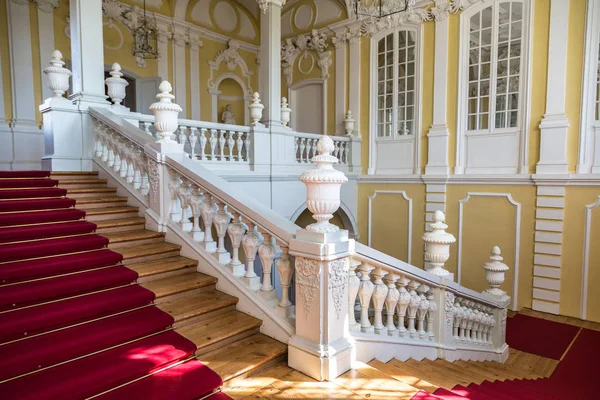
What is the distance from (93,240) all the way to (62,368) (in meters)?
1.47

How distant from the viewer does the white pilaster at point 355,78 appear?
32.0 feet

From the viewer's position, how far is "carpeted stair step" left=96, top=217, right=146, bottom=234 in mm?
3817

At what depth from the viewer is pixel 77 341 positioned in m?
2.41

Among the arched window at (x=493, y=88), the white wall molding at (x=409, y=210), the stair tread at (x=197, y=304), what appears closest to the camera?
the stair tread at (x=197, y=304)

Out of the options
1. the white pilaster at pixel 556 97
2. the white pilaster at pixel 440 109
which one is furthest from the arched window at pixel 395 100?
the white pilaster at pixel 556 97

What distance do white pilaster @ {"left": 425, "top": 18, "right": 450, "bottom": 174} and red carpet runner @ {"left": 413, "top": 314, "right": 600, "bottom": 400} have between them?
3514 millimetres

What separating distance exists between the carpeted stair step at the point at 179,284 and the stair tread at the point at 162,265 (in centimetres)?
7

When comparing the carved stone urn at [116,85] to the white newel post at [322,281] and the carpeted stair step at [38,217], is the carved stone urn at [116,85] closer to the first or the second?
the carpeted stair step at [38,217]

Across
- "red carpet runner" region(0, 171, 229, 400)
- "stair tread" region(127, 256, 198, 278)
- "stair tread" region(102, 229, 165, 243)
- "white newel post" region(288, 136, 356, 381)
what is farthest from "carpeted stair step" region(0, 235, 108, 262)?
"white newel post" region(288, 136, 356, 381)

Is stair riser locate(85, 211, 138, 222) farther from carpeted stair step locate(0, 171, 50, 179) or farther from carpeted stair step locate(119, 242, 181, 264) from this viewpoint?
carpeted stair step locate(0, 171, 50, 179)

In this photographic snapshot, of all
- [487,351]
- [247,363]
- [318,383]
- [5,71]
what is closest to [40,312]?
[247,363]

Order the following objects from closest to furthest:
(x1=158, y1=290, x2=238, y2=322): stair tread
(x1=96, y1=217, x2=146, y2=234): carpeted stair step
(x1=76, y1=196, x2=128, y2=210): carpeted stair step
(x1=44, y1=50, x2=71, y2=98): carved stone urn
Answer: (x1=158, y1=290, x2=238, y2=322): stair tread
(x1=96, y1=217, x2=146, y2=234): carpeted stair step
(x1=76, y1=196, x2=128, y2=210): carpeted stair step
(x1=44, y1=50, x2=71, y2=98): carved stone urn

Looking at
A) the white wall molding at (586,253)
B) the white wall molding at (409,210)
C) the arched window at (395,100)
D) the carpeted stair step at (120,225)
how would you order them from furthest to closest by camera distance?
the white wall molding at (409,210) → the arched window at (395,100) → the white wall molding at (586,253) → the carpeted stair step at (120,225)

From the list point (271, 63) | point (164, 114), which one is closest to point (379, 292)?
point (164, 114)
